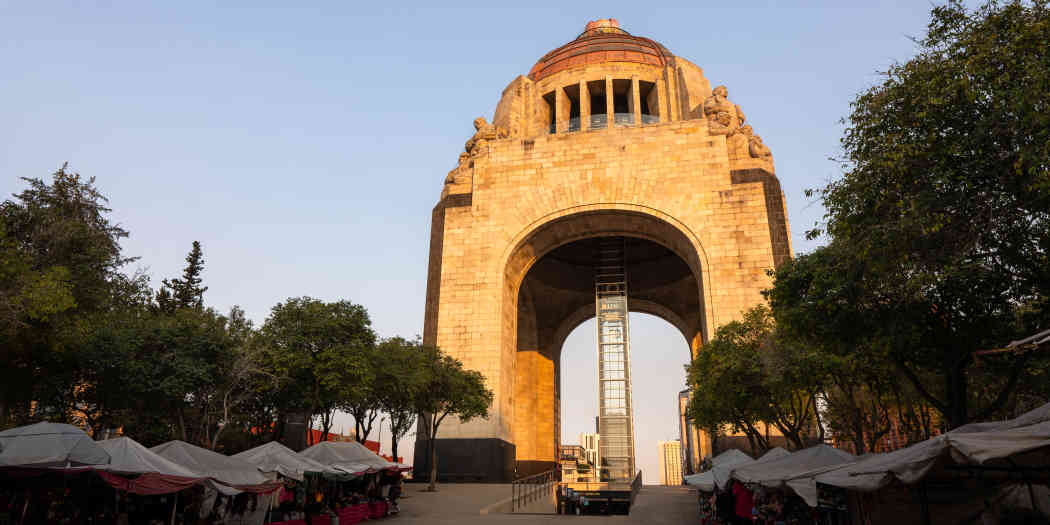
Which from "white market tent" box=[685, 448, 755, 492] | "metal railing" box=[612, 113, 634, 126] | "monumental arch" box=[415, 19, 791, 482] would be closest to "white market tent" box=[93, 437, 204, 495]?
"white market tent" box=[685, 448, 755, 492]

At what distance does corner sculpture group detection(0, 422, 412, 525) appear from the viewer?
30.3 ft

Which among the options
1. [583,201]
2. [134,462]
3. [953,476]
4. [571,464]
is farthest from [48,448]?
[583,201]

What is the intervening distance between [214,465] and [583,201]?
2068cm

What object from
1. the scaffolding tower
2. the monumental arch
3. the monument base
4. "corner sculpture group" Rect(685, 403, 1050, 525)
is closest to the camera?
"corner sculpture group" Rect(685, 403, 1050, 525)

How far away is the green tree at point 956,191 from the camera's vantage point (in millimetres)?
7984

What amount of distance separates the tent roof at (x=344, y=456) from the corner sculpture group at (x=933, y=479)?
30.4ft

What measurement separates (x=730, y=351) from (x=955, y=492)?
11.1 m

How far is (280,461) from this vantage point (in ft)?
43.0

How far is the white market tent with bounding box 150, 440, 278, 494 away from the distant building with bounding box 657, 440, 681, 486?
154m

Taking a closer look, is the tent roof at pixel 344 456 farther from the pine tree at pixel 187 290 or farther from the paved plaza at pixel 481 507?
the pine tree at pixel 187 290

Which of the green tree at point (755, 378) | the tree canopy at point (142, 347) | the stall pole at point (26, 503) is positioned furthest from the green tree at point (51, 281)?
the green tree at point (755, 378)

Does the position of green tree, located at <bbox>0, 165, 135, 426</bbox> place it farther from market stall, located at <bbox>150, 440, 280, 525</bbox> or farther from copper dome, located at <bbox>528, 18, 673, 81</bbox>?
copper dome, located at <bbox>528, 18, 673, 81</bbox>

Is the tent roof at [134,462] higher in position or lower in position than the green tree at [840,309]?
lower

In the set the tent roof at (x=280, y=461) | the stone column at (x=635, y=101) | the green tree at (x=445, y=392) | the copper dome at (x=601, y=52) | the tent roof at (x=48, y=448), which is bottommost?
the tent roof at (x=280, y=461)
